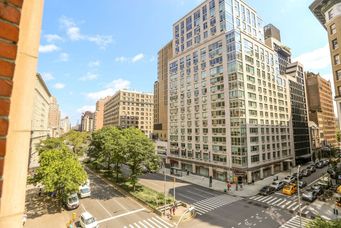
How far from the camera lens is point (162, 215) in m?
25.7

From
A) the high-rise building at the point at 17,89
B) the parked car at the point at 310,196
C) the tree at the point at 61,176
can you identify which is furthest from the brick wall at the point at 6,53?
the parked car at the point at 310,196

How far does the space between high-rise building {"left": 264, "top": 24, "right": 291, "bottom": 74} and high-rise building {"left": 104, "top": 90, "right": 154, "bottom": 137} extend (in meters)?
79.6

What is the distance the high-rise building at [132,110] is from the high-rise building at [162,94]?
87.4 feet

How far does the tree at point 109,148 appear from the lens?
3523cm

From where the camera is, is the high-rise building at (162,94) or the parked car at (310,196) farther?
the high-rise building at (162,94)

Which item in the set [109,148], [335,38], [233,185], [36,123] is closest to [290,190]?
[233,185]

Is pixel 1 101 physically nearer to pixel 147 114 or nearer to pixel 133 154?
pixel 133 154

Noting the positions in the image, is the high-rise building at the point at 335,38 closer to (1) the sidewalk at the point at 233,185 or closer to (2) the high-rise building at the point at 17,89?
(1) the sidewalk at the point at 233,185

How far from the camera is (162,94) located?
94062 mm

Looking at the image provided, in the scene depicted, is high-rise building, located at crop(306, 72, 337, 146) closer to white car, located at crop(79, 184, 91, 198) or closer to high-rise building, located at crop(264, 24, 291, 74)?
high-rise building, located at crop(264, 24, 291, 74)

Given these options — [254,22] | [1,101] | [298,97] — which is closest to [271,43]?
[254,22]

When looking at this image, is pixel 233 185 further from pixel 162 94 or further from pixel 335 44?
pixel 162 94

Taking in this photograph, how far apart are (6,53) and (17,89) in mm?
436

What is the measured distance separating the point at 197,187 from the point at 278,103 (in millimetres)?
36926
